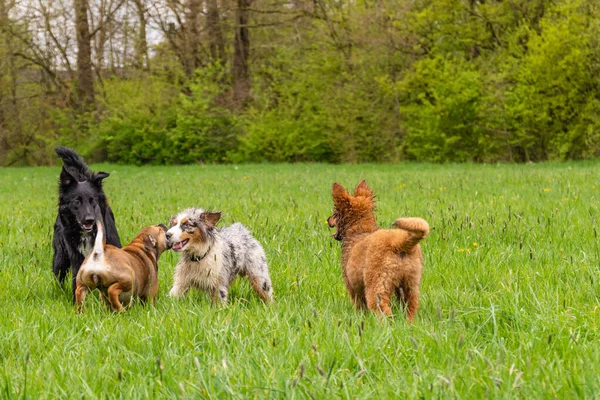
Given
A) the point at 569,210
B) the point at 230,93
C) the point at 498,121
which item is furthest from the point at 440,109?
the point at 569,210

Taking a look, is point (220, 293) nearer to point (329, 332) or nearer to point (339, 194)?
point (339, 194)

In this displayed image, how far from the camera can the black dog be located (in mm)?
5203

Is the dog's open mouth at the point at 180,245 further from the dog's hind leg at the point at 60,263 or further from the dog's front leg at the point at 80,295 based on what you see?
the dog's hind leg at the point at 60,263

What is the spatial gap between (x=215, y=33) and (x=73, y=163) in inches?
1215

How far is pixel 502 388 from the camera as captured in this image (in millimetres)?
2475

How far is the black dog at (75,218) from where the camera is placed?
17.1 feet

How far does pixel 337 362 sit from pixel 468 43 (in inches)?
1137

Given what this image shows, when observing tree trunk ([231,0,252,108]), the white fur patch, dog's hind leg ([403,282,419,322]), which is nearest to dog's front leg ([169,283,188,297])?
the white fur patch

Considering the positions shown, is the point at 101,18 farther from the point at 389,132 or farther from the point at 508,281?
the point at 508,281

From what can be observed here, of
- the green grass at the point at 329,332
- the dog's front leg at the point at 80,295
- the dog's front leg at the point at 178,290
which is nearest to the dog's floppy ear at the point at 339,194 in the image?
the green grass at the point at 329,332

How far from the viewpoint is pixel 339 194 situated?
435cm

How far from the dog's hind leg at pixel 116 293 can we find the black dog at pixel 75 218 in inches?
35.2

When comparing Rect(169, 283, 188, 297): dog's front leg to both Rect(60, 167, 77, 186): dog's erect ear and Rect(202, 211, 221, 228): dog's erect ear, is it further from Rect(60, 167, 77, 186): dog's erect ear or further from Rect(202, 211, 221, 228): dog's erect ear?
Rect(60, 167, 77, 186): dog's erect ear

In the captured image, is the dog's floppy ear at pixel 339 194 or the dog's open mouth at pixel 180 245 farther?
the dog's open mouth at pixel 180 245
